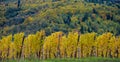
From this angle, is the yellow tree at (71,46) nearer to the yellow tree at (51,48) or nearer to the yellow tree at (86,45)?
the yellow tree at (86,45)

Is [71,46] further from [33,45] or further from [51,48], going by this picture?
[33,45]

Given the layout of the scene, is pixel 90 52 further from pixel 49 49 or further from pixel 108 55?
pixel 49 49

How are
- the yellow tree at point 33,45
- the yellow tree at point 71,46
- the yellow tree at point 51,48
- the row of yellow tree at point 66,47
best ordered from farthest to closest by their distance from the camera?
the yellow tree at point 51,48
the yellow tree at point 33,45
the row of yellow tree at point 66,47
the yellow tree at point 71,46

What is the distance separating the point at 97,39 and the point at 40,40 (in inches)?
949

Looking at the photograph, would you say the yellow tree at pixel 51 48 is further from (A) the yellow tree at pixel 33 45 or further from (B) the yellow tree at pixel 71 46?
(B) the yellow tree at pixel 71 46

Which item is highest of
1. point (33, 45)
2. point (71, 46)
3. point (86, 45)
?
point (33, 45)

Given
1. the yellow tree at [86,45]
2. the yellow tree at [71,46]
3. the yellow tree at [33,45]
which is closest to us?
the yellow tree at [86,45]

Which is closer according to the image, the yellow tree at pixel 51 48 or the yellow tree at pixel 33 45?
the yellow tree at pixel 33 45

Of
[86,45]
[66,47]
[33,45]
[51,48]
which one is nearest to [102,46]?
[86,45]

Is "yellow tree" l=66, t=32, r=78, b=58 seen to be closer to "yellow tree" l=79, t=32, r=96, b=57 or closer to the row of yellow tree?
the row of yellow tree

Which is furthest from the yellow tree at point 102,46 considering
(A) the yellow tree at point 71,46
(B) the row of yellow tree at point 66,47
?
(A) the yellow tree at point 71,46

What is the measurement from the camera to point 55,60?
4109 inches

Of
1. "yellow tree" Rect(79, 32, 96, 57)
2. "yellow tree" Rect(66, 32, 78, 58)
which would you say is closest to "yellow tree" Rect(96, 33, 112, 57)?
"yellow tree" Rect(79, 32, 96, 57)

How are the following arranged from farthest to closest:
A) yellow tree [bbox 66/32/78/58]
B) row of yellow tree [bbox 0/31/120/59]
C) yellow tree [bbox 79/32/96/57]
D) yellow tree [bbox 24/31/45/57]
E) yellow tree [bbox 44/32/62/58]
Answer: yellow tree [bbox 44/32/62/58] → yellow tree [bbox 24/31/45/57] → row of yellow tree [bbox 0/31/120/59] → yellow tree [bbox 66/32/78/58] → yellow tree [bbox 79/32/96/57]
